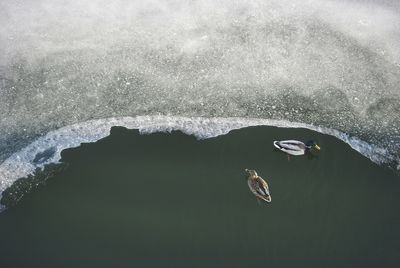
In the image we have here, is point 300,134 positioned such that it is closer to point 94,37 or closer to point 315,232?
point 315,232

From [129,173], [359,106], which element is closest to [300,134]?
[359,106]

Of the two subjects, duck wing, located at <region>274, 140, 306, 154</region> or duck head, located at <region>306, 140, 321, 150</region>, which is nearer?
duck wing, located at <region>274, 140, 306, 154</region>

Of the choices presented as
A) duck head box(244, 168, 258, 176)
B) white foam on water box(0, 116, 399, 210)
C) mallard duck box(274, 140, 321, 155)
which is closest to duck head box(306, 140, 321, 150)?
mallard duck box(274, 140, 321, 155)

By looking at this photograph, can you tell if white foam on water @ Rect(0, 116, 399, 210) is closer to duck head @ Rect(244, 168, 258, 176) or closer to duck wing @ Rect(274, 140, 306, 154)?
duck wing @ Rect(274, 140, 306, 154)

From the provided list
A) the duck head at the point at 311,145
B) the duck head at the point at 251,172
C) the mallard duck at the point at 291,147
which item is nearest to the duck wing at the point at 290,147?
the mallard duck at the point at 291,147

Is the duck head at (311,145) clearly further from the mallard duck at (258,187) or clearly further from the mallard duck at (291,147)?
the mallard duck at (258,187)
